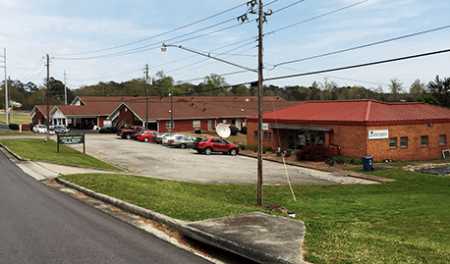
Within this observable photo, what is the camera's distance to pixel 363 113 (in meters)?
42.1

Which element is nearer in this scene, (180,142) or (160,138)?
(180,142)

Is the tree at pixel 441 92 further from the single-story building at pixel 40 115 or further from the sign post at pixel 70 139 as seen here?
the single-story building at pixel 40 115

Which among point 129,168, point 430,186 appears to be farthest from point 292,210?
point 129,168

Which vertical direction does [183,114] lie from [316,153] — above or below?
above

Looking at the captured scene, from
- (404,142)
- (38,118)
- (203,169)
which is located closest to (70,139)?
(203,169)

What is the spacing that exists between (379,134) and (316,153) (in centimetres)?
524

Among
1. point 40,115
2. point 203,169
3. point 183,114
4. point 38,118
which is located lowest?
point 203,169

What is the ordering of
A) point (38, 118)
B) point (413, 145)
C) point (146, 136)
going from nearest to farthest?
point (413, 145) → point (146, 136) → point (38, 118)

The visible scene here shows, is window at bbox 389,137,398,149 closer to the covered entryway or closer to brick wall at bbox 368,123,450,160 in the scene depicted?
brick wall at bbox 368,123,450,160

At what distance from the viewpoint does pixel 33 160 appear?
2962cm

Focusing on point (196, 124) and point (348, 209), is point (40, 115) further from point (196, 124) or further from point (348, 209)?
point (348, 209)

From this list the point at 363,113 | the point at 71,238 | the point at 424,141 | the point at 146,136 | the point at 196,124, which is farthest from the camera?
the point at 196,124

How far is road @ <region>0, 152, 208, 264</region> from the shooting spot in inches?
307

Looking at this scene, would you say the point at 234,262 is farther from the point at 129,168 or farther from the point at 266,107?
the point at 266,107
